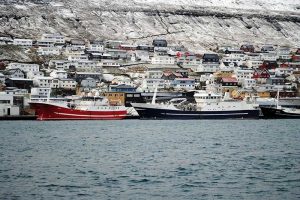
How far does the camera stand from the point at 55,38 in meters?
107

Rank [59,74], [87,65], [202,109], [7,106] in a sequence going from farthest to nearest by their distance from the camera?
[87,65]
[59,74]
[202,109]
[7,106]

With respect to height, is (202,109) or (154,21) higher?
(154,21)

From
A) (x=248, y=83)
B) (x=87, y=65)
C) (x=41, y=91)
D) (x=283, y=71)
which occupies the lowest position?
(x=41, y=91)

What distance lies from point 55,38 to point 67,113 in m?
40.1

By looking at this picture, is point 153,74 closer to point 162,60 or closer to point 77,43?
point 162,60

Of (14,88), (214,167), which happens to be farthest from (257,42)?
(214,167)

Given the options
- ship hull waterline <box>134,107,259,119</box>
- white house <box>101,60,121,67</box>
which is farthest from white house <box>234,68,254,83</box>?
ship hull waterline <box>134,107,259,119</box>

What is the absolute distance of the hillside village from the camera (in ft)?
270

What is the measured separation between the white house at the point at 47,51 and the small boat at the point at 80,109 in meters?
29.3

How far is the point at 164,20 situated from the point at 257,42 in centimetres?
2020

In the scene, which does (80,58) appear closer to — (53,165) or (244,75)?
(244,75)

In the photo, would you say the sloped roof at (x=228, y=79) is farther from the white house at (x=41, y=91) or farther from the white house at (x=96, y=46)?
the white house at (x=41, y=91)

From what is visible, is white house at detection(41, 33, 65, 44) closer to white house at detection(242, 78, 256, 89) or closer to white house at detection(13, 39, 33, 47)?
white house at detection(13, 39, 33, 47)

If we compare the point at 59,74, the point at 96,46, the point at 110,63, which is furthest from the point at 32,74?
the point at 96,46
